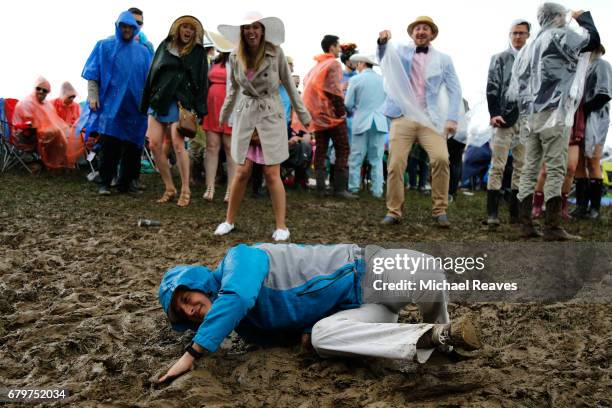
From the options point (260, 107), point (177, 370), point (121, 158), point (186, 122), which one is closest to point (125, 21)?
point (186, 122)

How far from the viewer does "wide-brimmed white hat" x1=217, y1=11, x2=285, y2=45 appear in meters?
4.09

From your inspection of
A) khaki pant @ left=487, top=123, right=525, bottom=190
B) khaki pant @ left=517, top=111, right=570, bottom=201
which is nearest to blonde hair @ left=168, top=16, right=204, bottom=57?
khaki pant @ left=487, top=123, right=525, bottom=190

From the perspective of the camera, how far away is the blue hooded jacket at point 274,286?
2.10 metres

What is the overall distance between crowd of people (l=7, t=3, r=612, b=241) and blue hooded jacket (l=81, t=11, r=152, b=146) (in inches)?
0.5

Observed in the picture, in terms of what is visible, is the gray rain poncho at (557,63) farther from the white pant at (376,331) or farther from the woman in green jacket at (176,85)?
the woman in green jacket at (176,85)

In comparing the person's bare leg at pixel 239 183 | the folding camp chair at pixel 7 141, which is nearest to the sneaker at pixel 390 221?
the person's bare leg at pixel 239 183

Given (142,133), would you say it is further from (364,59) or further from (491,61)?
(491,61)

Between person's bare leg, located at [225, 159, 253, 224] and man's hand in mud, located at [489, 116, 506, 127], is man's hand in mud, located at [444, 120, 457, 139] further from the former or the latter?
person's bare leg, located at [225, 159, 253, 224]

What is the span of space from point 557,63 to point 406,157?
1451mm

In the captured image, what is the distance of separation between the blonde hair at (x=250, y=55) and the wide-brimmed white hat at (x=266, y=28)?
0.05m

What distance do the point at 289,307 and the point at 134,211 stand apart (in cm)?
369

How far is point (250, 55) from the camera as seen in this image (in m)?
4.35

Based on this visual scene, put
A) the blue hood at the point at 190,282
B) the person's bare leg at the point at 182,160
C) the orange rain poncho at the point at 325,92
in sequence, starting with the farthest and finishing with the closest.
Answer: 1. the orange rain poncho at the point at 325,92
2. the person's bare leg at the point at 182,160
3. the blue hood at the point at 190,282

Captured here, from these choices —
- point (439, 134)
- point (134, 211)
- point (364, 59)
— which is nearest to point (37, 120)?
point (134, 211)
